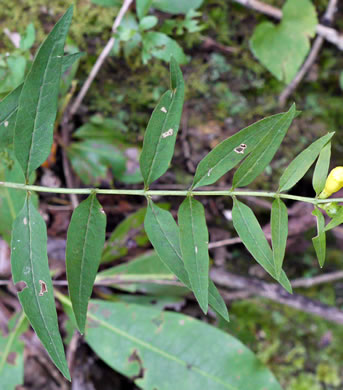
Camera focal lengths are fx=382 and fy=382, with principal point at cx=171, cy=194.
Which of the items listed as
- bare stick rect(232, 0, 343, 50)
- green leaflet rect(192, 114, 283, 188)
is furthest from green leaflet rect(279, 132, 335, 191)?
bare stick rect(232, 0, 343, 50)

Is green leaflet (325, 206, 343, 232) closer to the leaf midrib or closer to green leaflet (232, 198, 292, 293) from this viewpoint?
green leaflet (232, 198, 292, 293)

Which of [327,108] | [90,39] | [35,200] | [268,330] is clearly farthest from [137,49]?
[268,330]

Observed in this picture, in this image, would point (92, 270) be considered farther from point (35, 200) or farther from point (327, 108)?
point (327, 108)

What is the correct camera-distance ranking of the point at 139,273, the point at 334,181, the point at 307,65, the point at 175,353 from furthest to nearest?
the point at 307,65
the point at 139,273
the point at 175,353
the point at 334,181

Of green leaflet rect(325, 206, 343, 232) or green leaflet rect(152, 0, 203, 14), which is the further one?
green leaflet rect(152, 0, 203, 14)

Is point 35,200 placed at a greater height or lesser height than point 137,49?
lesser

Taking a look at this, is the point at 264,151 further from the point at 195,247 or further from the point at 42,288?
the point at 42,288

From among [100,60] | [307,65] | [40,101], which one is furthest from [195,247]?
[307,65]
